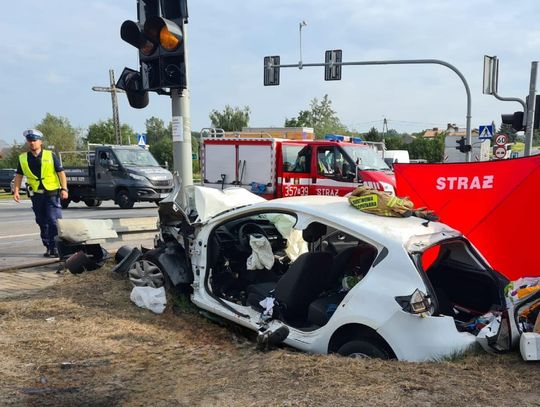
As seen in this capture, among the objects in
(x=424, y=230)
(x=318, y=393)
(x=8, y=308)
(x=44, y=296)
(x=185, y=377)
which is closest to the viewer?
(x=318, y=393)

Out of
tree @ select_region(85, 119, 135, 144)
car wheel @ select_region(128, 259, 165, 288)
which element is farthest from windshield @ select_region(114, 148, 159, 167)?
A: tree @ select_region(85, 119, 135, 144)

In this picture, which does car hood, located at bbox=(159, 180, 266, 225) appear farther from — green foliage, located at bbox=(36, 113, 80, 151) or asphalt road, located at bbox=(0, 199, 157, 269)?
green foliage, located at bbox=(36, 113, 80, 151)

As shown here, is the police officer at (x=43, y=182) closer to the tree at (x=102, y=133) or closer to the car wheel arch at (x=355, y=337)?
the car wheel arch at (x=355, y=337)

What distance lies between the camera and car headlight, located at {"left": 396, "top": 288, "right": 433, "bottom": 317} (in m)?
3.17

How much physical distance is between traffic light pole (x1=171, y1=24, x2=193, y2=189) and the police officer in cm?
218

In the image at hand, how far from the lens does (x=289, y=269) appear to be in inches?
166

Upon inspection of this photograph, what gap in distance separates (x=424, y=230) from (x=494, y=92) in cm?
1200


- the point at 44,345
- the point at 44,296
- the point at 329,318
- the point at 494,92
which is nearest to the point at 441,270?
the point at 329,318

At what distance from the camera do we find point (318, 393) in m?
2.72

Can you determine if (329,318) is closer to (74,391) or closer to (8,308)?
(74,391)

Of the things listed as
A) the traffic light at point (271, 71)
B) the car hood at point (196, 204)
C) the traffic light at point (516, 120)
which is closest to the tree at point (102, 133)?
the traffic light at point (271, 71)

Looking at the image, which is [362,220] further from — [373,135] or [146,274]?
[373,135]

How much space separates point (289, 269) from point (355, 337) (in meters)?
0.92

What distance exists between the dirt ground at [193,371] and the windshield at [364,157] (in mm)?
8763
